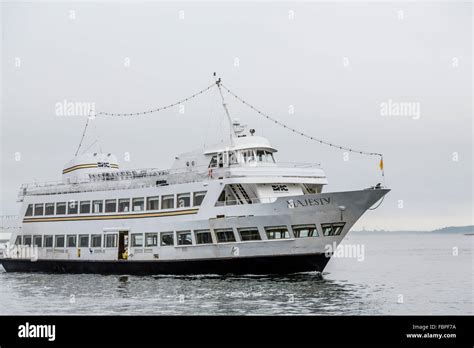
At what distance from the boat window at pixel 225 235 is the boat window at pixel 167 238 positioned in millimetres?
3324

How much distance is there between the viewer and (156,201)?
37.1 metres

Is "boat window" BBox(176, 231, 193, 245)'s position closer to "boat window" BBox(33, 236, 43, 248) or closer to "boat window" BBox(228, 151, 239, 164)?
"boat window" BBox(228, 151, 239, 164)

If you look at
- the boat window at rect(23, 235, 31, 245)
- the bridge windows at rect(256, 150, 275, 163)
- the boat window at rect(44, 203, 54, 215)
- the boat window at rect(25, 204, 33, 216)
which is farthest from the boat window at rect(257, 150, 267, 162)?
the boat window at rect(23, 235, 31, 245)

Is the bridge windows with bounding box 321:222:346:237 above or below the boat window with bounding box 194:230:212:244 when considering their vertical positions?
above

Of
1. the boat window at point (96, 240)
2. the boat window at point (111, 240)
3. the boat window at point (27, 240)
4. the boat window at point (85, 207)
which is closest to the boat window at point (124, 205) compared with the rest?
the boat window at point (111, 240)

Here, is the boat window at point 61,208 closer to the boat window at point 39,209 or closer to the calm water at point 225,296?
the boat window at point 39,209

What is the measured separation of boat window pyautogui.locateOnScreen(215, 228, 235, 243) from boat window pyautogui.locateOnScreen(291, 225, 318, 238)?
3424 millimetres

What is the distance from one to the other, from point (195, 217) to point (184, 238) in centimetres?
148

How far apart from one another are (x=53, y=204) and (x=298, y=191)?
17893 mm

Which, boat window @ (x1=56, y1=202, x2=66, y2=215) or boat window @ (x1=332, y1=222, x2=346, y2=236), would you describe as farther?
boat window @ (x1=56, y1=202, x2=66, y2=215)

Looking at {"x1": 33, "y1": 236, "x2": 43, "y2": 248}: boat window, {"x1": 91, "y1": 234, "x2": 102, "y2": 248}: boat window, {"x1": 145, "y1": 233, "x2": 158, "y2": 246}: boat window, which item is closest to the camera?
{"x1": 145, "y1": 233, "x2": 158, "y2": 246}: boat window

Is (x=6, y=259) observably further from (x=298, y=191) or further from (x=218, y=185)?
(x=298, y=191)

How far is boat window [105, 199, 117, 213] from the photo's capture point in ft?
129

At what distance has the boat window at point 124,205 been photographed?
38.6 metres
